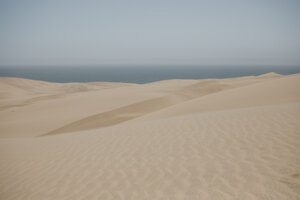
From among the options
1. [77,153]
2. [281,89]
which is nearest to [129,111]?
[77,153]

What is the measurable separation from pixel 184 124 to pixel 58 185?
4090 mm

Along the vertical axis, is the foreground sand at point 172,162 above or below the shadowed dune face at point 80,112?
above

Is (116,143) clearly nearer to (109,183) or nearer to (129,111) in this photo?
(109,183)

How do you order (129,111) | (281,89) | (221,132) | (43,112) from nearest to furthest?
(221,132) → (281,89) → (129,111) → (43,112)

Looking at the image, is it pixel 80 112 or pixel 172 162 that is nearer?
pixel 172 162

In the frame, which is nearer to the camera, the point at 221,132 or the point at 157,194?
the point at 157,194

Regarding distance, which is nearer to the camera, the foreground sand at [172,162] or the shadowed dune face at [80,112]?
the foreground sand at [172,162]

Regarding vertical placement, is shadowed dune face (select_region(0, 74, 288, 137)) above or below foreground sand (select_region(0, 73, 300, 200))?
below

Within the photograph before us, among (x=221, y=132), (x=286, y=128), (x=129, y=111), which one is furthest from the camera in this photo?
(x=129, y=111)

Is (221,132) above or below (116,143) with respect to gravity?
above

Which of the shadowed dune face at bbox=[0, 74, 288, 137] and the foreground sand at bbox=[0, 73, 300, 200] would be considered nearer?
the foreground sand at bbox=[0, 73, 300, 200]

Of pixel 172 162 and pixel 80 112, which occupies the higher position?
pixel 172 162

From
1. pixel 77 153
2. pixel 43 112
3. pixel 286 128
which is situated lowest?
pixel 43 112

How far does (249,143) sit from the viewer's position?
4289 millimetres
